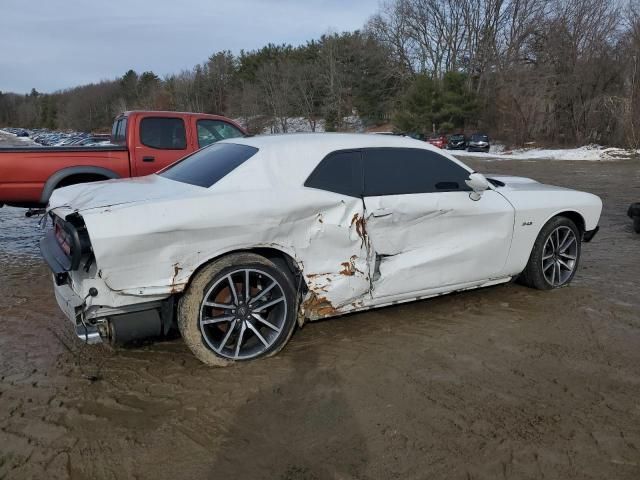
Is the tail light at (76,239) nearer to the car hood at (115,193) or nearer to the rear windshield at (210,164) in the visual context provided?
the car hood at (115,193)

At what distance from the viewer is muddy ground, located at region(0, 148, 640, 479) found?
258 centimetres

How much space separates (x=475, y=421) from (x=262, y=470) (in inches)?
48.5

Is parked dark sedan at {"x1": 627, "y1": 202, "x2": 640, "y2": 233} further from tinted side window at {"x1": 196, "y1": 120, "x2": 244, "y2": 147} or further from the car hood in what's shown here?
the car hood

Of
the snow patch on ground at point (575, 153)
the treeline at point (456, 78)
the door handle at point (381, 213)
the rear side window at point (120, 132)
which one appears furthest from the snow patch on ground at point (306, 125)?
the door handle at point (381, 213)

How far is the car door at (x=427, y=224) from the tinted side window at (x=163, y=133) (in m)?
4.12

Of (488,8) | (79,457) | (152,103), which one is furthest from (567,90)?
(152,103)

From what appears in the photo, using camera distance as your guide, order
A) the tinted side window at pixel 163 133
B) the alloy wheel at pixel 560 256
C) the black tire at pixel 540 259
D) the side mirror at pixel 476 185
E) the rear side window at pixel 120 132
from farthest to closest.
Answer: the rear side window at pixel 120 132 → the tinted side window at pixel 163 133 → the alloy wheel at pixel 560 256 → the black tire at pixel 540 259 → the side mirror at pixel 476 185

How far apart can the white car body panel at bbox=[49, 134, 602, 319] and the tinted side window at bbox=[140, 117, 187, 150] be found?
319cm

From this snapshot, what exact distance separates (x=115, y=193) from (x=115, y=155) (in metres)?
3.70

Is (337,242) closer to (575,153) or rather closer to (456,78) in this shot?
(575,153)

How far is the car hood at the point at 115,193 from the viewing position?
10.8 ft

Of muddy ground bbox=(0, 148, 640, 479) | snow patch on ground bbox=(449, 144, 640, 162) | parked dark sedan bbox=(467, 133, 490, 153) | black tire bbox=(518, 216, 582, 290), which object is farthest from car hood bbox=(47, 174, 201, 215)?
parked dark sedan bbox=(467, 133, 490, 153)

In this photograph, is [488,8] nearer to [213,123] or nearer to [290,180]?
[213,123]

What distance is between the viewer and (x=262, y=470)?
2529 millimetres
